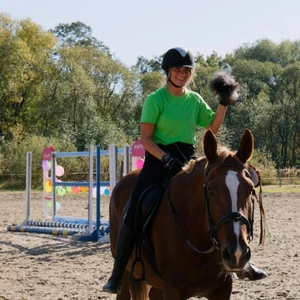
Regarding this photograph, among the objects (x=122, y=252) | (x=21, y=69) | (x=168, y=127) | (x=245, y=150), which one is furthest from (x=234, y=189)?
(x=21, y=69)

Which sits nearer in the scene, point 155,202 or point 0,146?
point 155,202

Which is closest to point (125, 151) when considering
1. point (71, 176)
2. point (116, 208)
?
point (116, 208)

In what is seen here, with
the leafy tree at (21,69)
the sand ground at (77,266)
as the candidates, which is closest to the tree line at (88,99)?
the leafy tree at (21,69)

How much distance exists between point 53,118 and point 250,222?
1657 inches

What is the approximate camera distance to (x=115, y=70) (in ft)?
158

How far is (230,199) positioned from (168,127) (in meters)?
1.35

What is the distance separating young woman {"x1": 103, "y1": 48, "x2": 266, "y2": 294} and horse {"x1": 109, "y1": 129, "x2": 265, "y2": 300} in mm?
173

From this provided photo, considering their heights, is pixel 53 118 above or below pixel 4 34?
below

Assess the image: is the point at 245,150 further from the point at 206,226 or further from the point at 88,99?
the point at 88,99

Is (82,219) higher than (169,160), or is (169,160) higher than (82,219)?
(169,160)

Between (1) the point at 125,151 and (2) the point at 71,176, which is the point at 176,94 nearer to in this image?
(1) the point at 125,151

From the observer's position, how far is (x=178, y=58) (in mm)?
4699

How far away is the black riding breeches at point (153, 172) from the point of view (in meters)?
4.76

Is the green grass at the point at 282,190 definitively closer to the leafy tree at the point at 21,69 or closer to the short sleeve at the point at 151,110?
the leafy tree at the point at 21,69
